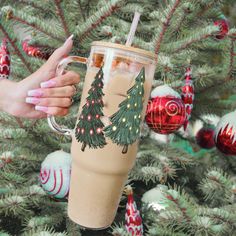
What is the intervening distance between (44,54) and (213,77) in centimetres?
52

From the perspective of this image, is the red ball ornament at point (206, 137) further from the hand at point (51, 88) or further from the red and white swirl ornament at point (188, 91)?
the hand at point (51, 88)

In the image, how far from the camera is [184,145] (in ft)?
5.23

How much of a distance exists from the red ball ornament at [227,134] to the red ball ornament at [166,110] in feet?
0.51

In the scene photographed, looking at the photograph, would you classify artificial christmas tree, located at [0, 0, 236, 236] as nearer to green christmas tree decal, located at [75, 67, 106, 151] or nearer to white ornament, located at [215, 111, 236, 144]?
white ornament, located at [215, 111, 236, 144]

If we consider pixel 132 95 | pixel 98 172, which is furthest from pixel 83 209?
pixel 132 95

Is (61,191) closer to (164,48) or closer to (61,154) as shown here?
(61,154)

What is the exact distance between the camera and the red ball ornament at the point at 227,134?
0.95 meters

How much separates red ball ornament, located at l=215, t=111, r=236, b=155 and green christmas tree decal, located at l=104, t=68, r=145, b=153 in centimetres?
48

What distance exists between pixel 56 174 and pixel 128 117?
41 centimetres

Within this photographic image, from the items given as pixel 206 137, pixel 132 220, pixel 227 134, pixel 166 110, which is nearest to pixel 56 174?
pixel 132 220

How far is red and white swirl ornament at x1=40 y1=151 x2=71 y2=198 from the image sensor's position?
2.91 feet

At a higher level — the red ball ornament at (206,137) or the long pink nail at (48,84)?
the long pink nail at (48,84)

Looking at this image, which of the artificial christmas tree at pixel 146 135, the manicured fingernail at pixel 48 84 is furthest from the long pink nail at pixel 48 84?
the artificial christmas tree at pixel 146 135

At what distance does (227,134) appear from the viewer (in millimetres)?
956
